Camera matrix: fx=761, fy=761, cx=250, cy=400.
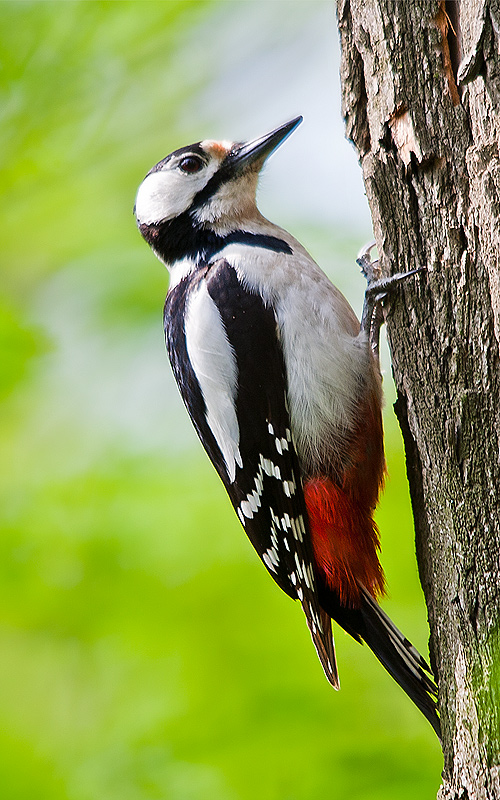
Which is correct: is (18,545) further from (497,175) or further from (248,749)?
(497,175)

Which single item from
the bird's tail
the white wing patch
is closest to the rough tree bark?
the bird's tail

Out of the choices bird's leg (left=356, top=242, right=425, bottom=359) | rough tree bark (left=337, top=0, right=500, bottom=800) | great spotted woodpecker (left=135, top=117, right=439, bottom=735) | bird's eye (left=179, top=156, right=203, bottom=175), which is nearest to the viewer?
rough tree bark (left=337, top=0, right=500, bottom=800)

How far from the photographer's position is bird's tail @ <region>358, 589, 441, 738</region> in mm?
1982

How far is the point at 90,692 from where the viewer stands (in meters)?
1.77

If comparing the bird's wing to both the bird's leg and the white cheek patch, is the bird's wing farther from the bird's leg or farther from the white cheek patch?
the white cheek patch

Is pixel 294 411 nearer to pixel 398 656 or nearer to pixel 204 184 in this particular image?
pixel 398 656

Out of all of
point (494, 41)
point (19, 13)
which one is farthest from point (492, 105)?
point (19, 13)

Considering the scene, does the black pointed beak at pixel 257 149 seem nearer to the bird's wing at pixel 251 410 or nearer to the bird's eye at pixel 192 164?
the bird's eye at pixel 192 164

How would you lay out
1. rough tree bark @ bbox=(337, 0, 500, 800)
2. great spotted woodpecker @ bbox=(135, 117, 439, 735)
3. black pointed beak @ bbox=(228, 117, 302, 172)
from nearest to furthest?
1. rough tree bark @ bbox=(337, 0, 500, 800)
2. great spotted woodpecker @ bbox=(135, 117, 439, 735)
3. black pointed beak @ bbox=(228, 117, 302, 172)

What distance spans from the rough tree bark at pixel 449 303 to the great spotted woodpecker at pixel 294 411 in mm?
412

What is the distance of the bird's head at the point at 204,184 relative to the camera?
8.91ft

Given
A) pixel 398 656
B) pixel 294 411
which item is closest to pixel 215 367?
pixel 294 411

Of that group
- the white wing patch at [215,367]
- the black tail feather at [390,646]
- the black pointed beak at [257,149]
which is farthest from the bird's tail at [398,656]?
the black pointed beak at [257,149]

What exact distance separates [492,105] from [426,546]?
3.34 feet
